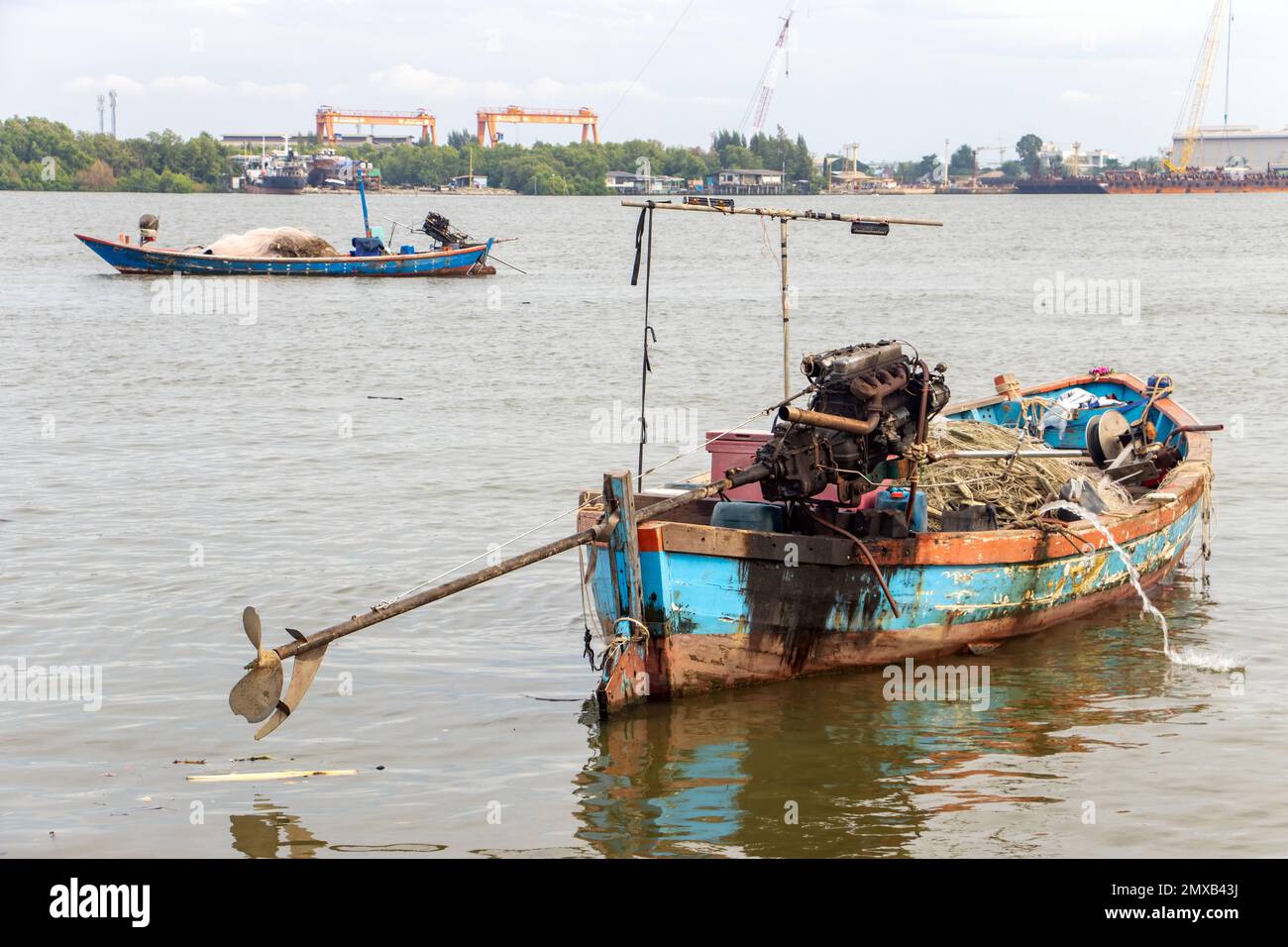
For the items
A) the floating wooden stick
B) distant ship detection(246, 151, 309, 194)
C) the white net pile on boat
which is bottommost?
the floating wooden stick

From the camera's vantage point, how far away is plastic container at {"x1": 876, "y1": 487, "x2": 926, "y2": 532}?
11203mm

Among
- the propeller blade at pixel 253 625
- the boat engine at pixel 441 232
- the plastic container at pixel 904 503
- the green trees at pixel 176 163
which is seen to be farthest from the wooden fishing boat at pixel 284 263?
the green trees at pixel 176 163

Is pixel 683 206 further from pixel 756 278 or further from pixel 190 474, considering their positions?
pixel 756 278

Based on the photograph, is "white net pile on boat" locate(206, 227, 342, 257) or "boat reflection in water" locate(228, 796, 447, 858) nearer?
"boat reflection in water" locate(228, 796, 447, 858)

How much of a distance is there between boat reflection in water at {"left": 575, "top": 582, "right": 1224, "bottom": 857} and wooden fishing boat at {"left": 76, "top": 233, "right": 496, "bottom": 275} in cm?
4034

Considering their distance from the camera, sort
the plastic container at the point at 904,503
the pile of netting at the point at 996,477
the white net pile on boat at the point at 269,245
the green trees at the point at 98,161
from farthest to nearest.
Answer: the green trees at the point at 98,161, the white net pile on boat at the point at 269,245, the pile of netting at the point at 996,477, the plastic container at the point at 904,503

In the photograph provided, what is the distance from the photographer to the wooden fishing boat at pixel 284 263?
162 feet

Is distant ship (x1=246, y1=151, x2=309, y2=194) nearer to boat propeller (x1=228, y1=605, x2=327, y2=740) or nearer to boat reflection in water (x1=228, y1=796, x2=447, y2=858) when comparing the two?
boat propeller (x1=228, y1=605, x2=327, y2=740)

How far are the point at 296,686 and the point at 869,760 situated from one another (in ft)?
12.3

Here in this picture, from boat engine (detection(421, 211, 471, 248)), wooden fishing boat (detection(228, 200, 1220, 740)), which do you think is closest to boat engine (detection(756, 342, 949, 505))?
wooden fishing boat (detection(228, 200, 1220, 740))

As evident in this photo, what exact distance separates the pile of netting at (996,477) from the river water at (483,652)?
1.13 m

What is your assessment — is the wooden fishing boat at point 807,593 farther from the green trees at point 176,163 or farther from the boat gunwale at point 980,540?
the green trees at point 176,163

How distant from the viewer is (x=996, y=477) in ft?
41.8
